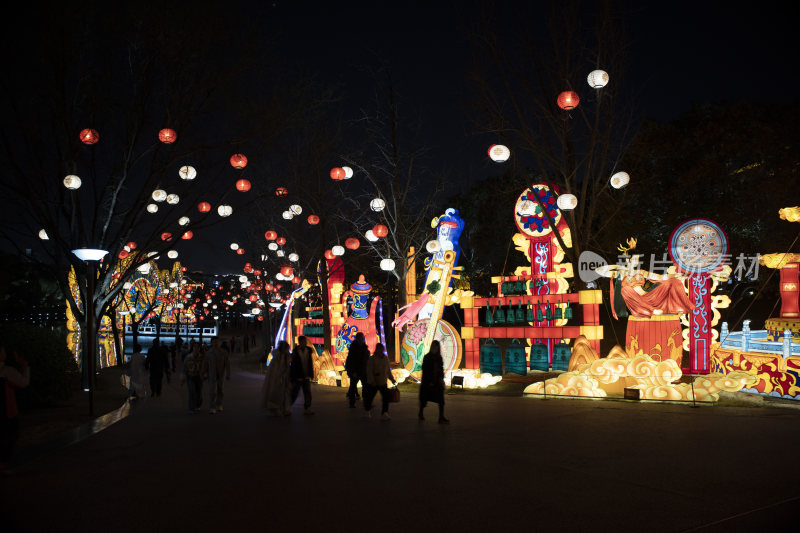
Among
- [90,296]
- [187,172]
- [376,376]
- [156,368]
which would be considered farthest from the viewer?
[156,368]

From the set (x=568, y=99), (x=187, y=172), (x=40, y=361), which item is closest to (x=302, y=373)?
(x=40, y=361)

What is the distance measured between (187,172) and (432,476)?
43.1 ft

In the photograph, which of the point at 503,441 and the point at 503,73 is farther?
the point at 503,73

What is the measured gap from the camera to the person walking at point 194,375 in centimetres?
1498

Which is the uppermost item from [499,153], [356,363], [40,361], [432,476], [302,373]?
[499,153]

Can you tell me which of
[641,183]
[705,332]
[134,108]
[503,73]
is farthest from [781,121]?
[134,108]

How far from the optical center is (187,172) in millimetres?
17922

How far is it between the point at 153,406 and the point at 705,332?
1418 centimetres

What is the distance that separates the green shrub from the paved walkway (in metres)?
3.17

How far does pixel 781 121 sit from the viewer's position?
68.6ft

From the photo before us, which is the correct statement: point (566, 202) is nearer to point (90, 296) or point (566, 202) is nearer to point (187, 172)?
point (187, 172)

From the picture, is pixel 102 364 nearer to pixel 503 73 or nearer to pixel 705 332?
pixel 503 73

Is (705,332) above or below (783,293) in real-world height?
below

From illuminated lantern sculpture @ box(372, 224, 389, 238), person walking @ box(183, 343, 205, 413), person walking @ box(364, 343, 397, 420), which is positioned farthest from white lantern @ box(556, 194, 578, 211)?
person walking @ box(183, 343, 205, 413)
